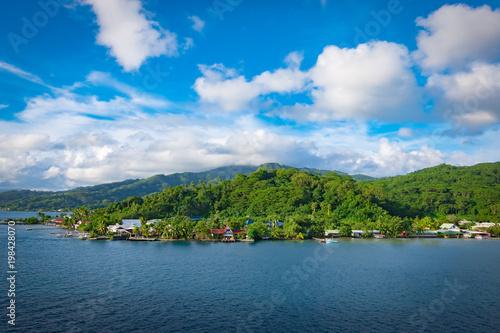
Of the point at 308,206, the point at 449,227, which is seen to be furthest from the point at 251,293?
the point at 449,227

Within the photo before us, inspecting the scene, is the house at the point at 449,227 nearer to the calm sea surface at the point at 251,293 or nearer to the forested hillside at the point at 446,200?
the forested hillside at the point at 446,200

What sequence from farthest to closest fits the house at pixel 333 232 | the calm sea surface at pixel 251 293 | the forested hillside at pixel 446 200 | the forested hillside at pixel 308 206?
the forested hillside at pixel 446 200, the forested hillside at pixel 308 206, the house at pixel 333 232, the calm sea surface at pixel 251 293

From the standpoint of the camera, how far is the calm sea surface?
2703 centimetres

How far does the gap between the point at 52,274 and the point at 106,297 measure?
15.4 meters

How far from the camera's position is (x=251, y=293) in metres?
35.8

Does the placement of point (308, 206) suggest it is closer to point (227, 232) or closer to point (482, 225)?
point (227, 232)

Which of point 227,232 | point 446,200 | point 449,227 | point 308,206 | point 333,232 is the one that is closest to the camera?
point 227,232

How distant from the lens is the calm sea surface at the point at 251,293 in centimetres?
2703

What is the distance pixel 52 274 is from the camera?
42656 mm

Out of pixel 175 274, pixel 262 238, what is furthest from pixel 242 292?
pixel 262 238

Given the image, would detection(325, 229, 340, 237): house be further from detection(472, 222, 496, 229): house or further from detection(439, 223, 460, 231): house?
detection(472, 222, 496, 229): house

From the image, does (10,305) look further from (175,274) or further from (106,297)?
(175,274)

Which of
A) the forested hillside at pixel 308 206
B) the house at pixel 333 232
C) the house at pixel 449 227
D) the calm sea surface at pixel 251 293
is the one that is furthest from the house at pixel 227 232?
A: the house at pixel 449 227

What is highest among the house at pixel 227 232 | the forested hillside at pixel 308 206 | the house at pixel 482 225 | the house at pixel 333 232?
the forested hillside at pixel 308 206
